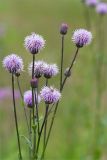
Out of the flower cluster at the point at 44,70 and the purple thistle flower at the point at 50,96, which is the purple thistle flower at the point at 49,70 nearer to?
the flower cluster at the point at 44,70

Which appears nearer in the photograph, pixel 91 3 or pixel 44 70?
pixel 44 70

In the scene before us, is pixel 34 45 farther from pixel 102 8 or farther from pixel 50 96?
pixel 102 8

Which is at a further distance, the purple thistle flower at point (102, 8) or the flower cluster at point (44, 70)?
the purple thistle flower at point (102, 8)

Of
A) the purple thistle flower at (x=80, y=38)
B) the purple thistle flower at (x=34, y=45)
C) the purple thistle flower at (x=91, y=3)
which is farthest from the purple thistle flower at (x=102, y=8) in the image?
the purple thistle flower at (x=34, y=45)

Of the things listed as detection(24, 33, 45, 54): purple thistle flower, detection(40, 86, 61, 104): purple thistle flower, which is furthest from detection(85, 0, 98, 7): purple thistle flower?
detection(40, 86, 61, 104): purple thistle flower

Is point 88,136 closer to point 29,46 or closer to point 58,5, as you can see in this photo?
point 29,46

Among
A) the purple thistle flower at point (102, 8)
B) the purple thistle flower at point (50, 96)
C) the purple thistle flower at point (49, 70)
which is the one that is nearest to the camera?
the purple thistle flower at point (50, 96)

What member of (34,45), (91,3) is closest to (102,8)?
(91,3)

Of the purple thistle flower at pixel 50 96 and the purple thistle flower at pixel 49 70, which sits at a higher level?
the purple thistle flower at pixel 49 70

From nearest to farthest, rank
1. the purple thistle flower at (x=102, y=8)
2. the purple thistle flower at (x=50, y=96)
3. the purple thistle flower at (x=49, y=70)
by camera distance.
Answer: the purple thistle flower at (x=50, y=96) → the purple thistle flower at (x=49, y=70) → the purple thistle flower at (x=102, y=8)

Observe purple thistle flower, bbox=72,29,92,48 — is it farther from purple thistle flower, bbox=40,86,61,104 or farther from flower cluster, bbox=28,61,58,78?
purple thistle flower, bbox=40,86,61,104

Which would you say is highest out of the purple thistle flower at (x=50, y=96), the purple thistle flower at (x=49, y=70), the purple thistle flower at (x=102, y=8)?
the purple thistle flower at (x=102, y=8)
